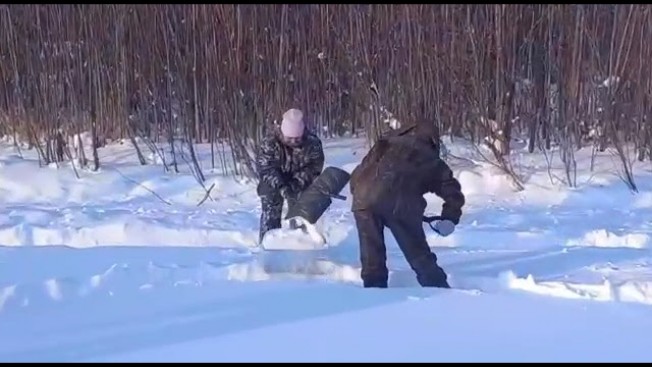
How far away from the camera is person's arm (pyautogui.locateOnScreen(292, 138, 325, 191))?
7.51m

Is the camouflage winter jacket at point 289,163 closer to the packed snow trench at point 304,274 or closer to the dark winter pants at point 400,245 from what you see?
the packed snow trench at point 304,274

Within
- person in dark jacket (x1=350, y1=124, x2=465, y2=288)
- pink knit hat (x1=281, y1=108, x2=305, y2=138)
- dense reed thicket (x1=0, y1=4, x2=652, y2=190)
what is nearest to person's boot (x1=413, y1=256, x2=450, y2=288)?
person in dark jacket (x1=350, y1=124, x2=465, y2=288)

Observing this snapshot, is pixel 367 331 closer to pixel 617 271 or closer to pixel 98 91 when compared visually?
pixel 617 271

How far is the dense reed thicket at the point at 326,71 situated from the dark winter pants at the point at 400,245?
3.79m

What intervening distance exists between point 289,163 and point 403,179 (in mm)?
1513

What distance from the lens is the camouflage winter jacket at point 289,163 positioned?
750 cm

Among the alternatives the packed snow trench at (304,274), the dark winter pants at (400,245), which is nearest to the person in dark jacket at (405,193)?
the dark winter pants at (400,245)

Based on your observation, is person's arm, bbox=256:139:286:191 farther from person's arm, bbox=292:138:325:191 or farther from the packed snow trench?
the packed snow trench

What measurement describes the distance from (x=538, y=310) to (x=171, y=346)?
2.19 m

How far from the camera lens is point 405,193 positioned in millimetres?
6293

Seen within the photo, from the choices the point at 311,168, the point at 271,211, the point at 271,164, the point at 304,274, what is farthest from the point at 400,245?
the point at 271,211

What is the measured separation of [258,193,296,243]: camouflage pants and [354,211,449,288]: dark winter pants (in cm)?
140

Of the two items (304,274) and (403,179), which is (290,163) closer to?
(304,274)

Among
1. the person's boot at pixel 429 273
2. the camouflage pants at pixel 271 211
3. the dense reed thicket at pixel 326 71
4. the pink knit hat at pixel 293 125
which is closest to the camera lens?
the person's boot at pixel 429 273
